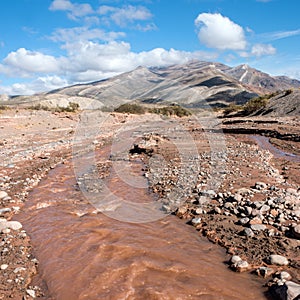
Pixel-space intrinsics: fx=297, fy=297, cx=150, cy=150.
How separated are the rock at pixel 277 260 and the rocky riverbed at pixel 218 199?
0.02m

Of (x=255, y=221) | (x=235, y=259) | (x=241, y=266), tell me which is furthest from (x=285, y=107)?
(x=241, y=266)

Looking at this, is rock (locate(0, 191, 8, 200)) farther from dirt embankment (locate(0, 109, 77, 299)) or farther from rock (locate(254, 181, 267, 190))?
rock (locate(254, 181, 267, 190))

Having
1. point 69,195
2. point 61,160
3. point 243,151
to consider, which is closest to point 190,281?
point 69,195

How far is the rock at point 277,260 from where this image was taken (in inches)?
220

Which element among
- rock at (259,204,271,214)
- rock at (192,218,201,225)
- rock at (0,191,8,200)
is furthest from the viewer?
rock at (0,191,8,200)

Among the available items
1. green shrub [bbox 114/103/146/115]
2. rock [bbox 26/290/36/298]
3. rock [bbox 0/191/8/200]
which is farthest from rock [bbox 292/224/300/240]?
green shrub [bbox 114/103/146/115]

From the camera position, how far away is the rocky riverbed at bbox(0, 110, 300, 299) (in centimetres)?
567

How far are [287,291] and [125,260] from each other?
316 centimetres

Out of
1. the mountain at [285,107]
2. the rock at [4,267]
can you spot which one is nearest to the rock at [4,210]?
the rock at [4,267]

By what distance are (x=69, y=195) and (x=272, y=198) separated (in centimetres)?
676

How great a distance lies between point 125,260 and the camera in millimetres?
6320

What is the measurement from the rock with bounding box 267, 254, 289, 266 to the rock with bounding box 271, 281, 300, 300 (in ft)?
2.25

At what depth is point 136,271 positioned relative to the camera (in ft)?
19.3

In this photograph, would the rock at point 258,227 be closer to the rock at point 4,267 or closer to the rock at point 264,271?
the rock at point 264,271
